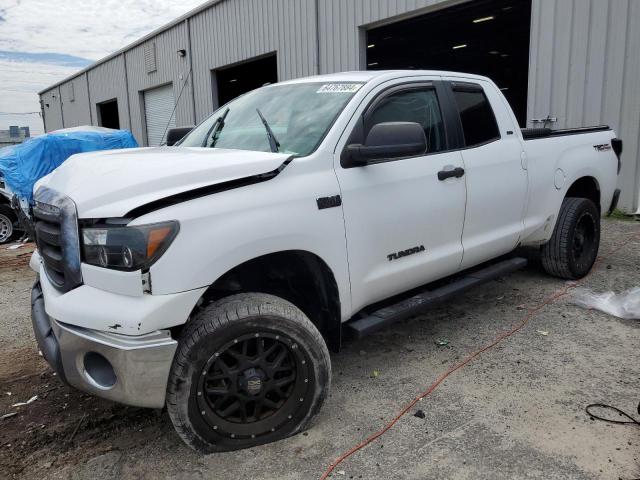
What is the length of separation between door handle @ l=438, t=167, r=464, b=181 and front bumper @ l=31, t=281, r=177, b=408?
2.10 metres

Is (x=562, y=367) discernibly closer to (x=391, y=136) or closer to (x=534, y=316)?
(x=534, y=316)

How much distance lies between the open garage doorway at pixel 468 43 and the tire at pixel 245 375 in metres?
10.4

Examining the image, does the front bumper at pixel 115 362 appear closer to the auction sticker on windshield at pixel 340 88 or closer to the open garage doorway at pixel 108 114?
the auction sticker on windshield at pixel 340 88

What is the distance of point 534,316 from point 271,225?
2840 millimetres

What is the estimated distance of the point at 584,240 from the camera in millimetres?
5387

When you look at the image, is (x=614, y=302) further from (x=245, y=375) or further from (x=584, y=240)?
(x=245, y=375)

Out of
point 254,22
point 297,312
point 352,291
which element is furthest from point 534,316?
point 254,22

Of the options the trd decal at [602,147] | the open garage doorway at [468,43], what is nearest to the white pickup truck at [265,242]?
the trd decal at [602,147]

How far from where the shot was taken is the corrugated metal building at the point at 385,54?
27.0 feet

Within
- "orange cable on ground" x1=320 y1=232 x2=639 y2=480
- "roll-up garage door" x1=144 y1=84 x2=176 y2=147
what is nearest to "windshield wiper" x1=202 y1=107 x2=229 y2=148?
"orange cable on ground" x1=320 y1=232 x2=639 y2=480

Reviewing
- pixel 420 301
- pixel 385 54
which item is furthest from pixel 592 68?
pixel 385 54

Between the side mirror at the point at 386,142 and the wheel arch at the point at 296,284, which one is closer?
the wheel arch at the point at 296,284

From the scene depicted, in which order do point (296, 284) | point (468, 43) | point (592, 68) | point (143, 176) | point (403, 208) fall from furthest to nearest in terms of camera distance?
1. point (468, 43)
2. point (592, 68)
3. point (403, 208)
4. point (296, 284)
5. point (143, 176)

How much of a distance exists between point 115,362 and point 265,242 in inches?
34.6
